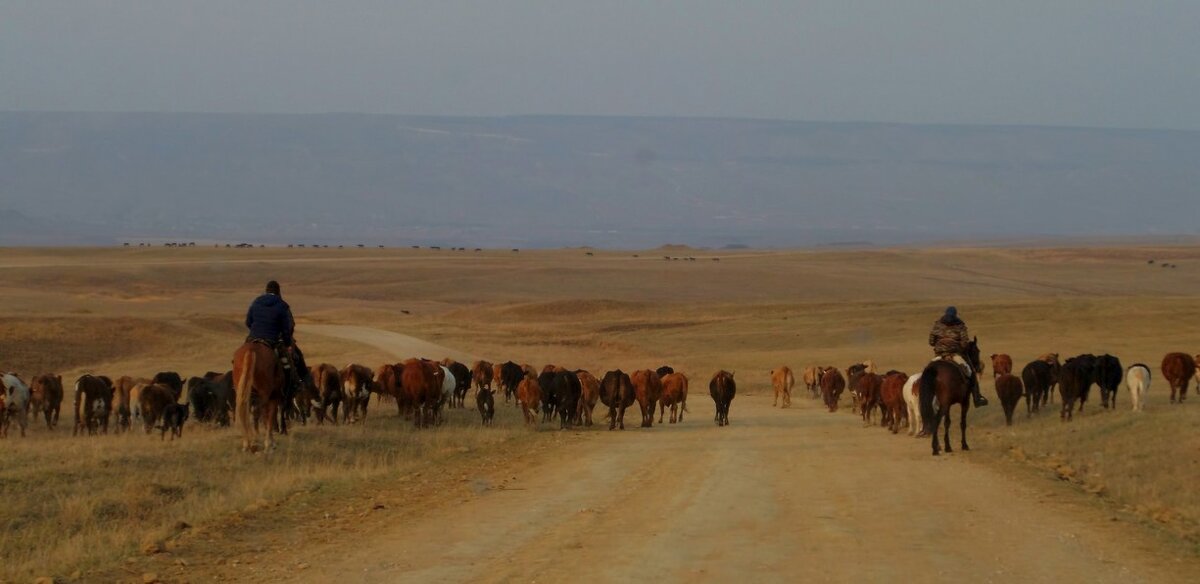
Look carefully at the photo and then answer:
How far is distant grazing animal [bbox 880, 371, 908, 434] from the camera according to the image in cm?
2567

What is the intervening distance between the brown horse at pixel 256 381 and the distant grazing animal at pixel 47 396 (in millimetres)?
10525

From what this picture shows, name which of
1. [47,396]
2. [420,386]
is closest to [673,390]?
[420,386]

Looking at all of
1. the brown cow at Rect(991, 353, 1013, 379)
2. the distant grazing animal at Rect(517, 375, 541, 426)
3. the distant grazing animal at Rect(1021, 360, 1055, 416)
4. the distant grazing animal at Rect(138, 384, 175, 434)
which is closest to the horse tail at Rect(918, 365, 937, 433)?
the distant grazing animal at Rect(517, 375, 541, 426)

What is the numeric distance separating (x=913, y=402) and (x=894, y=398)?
54.2 inches

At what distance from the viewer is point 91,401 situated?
26.5 metres

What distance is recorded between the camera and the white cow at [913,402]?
24297mm

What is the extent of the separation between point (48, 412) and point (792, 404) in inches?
722

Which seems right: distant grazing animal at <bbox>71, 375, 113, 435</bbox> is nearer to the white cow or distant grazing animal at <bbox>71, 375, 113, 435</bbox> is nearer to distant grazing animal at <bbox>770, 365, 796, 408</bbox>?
the white cow

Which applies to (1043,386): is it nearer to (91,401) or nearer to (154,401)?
(154,401)

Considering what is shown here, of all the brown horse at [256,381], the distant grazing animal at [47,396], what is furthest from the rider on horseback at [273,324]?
the distant grazing animal at [47,396]

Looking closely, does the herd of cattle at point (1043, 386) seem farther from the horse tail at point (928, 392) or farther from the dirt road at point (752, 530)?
the dirt road at point (752, 530)

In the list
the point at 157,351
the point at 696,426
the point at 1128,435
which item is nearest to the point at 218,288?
the point at 157,351

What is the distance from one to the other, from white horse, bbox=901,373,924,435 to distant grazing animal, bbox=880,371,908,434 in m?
0.44

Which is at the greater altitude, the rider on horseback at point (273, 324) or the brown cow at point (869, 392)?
the rider on horseback at point (273, 324)
